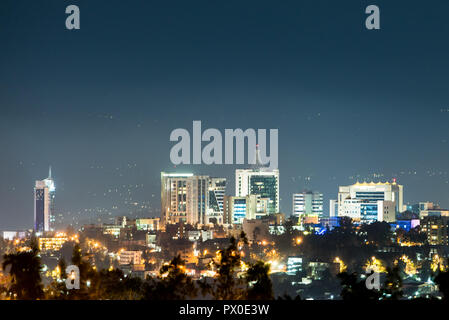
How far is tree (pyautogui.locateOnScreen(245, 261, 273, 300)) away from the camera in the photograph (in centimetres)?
780

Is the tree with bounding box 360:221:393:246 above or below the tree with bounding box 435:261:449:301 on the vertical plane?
below

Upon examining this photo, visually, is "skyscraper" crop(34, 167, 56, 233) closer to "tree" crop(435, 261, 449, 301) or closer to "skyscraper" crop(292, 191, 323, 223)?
"skyscraper" crop(292, 191, 323, 223)

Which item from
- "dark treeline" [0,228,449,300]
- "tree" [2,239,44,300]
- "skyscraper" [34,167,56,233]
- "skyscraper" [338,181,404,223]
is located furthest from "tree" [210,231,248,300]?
"skyscraper" [34,167,56,233]

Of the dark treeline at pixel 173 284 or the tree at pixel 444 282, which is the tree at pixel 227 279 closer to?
the dark treeline at pixel 173 284

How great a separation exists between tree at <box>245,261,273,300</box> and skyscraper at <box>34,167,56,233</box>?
118ft

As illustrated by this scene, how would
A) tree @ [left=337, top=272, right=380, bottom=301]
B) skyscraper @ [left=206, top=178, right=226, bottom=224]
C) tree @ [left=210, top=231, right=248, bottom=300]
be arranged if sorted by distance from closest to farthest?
tree @ [left=337, top=272, right=380, bottom=301], tree @ [left=210, top=231, right=248, bottom=300], skyscraper @ [left=206, top=178, right=226, bottom=224]

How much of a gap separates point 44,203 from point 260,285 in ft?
123

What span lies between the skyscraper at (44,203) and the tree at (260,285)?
36078mm

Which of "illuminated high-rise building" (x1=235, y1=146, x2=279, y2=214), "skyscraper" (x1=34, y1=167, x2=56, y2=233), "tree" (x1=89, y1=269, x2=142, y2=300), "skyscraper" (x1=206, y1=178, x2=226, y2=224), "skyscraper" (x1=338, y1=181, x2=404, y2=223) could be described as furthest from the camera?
"skyscraper" (x1=34, y1=167, x2=56, y2=233)

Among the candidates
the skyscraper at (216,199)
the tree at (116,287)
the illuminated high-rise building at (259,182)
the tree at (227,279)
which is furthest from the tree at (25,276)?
the illuminated high-rise building at (259,182)

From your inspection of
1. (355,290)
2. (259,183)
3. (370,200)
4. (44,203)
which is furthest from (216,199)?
(355,290)

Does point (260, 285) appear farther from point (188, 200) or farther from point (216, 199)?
point (216, 199)

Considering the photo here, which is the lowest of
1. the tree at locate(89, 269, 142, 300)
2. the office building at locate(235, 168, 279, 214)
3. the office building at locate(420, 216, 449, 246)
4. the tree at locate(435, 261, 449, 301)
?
the office building at locate(420, 216, 449, 246)
